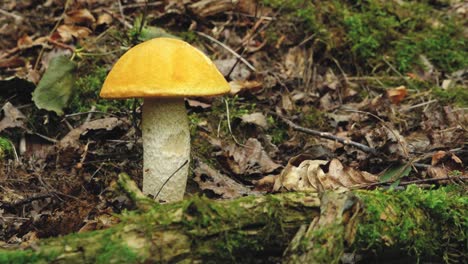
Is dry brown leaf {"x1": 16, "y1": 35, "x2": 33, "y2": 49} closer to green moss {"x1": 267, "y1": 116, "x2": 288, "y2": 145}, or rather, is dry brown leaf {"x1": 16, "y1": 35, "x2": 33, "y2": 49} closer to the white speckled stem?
green moss {"x1": 267, "y1": 116, "x2": 288, "y2": 145}

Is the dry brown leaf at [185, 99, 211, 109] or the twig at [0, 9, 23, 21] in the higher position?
the twig at [0, 9, 23, 21]

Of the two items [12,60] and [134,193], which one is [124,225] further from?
[12,60]

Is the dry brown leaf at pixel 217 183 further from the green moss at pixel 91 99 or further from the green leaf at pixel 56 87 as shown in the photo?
the green leaf at pixel 56 87

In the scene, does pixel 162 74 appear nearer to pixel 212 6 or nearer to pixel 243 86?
pixel 243 86

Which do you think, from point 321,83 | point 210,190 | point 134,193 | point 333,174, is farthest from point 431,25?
point 134,193

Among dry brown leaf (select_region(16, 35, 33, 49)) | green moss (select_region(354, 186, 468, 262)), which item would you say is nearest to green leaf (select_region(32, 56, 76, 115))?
dry brown leaf (select_region(16, 35, 33, 49))

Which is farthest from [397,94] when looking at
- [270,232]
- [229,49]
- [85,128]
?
[270,232]
